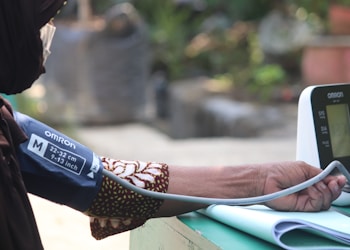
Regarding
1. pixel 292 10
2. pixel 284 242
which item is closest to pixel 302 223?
pixel 284 242

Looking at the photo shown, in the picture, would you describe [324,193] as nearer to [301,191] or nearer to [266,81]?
[301,191]

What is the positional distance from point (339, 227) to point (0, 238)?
0.60 m

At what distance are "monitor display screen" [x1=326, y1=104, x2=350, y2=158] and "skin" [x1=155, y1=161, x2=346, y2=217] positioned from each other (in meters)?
0.08

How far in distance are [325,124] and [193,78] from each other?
926cm

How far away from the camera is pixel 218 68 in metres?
10.3

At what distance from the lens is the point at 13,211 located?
4.59 ft

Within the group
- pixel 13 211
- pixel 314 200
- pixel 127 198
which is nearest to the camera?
pixel 13 211

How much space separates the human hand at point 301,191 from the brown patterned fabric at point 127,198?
0.77 ft

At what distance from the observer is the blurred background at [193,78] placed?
21.7 feet

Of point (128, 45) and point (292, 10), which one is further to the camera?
→ point (292, 10)

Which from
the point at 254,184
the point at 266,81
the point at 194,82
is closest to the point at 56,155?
the point at 254,184

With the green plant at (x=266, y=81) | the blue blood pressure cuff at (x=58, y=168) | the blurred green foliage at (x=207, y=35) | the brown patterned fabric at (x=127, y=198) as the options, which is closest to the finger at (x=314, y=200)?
the brown patterned fabric at (x=127, y=198)

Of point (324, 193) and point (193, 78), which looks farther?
point (193, 78)

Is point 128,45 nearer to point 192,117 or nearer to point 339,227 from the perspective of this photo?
point 192,117
